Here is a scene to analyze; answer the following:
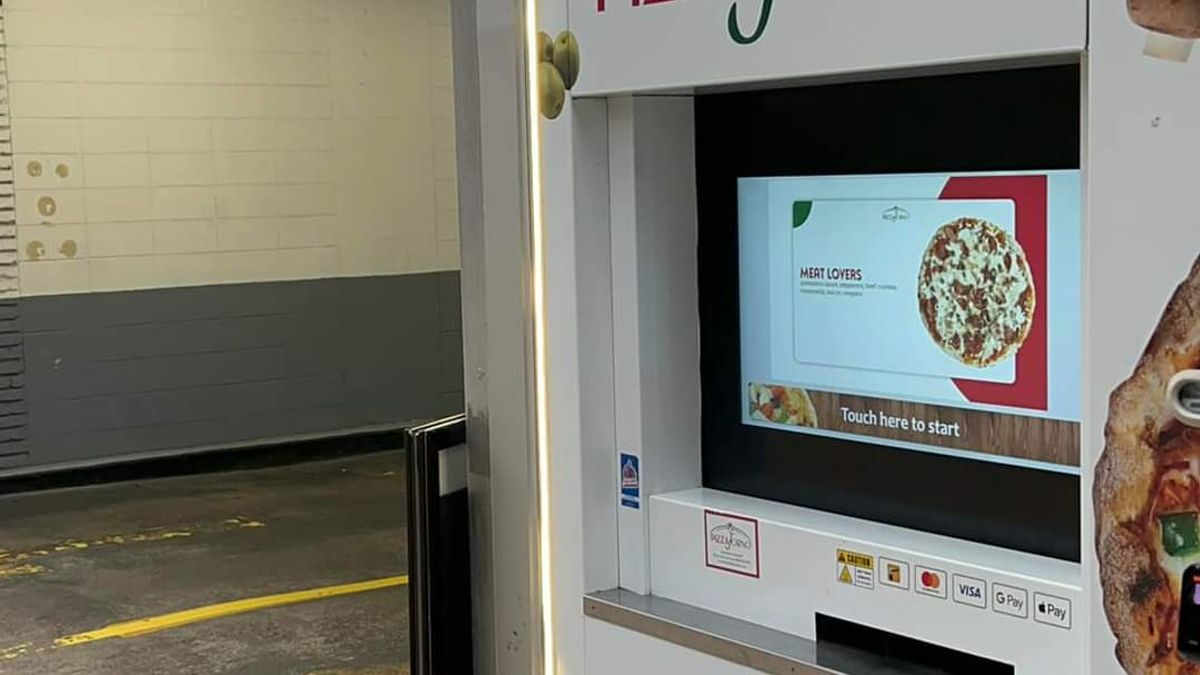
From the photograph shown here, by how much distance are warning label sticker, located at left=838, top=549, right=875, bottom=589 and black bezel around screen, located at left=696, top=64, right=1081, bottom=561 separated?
86mm

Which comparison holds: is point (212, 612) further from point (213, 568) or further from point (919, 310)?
point (919, 310)

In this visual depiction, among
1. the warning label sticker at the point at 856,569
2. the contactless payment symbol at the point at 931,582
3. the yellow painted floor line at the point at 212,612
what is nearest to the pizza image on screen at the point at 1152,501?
the contactless payment symbol at the point at 931,582

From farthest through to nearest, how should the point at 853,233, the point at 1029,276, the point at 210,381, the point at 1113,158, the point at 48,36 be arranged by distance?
the point at 210,381, the point at 48,36, the point at 853,233, the point at 1029,276, the point at 1113,158

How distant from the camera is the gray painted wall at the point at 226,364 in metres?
8.41

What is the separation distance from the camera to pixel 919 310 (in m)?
2.11

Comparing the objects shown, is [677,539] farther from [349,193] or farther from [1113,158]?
[349,193]

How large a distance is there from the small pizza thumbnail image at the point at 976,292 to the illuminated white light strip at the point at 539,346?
26.4 inches

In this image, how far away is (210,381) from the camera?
8938mm

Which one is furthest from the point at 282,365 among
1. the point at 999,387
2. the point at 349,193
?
the point at 999,387

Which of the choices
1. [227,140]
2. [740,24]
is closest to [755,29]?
[740,24]

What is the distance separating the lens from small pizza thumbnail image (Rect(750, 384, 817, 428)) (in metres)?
2.31

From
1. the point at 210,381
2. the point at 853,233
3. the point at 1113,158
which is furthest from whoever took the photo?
the point at 210,381

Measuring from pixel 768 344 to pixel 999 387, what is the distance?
435mm

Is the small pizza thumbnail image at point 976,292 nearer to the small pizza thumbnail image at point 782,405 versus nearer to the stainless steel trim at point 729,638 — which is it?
the small pizza thumbnail image at point 782,405
